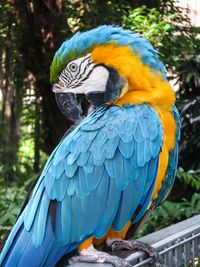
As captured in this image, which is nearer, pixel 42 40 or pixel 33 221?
pixel 33 221

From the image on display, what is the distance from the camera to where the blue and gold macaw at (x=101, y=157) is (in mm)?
1076

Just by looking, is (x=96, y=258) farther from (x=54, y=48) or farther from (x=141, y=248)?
(x=54, y=48)

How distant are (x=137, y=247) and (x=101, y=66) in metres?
0.41

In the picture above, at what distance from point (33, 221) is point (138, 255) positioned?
23cm

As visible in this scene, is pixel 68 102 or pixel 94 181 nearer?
pixel 94 181

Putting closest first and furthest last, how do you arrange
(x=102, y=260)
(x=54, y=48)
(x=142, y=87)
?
(x=102, y=260), (x=142, y=87), (x=54, y=48)

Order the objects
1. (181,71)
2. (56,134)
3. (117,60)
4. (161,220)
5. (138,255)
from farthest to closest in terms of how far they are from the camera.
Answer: (181,71)
(56,134)
(161,220)
(117,60)
(138,255)

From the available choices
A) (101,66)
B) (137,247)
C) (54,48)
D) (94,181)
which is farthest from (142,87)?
(54,48)

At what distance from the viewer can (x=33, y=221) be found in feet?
3.53

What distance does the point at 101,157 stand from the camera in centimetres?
109

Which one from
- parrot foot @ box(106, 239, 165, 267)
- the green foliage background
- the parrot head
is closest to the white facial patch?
the parrot head

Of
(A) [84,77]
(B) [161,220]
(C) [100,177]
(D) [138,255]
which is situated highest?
(A) [84,77]

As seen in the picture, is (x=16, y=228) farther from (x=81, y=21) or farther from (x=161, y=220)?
(x=81, y=21)

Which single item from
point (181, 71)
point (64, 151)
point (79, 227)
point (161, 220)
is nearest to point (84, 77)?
point (64, 151)
